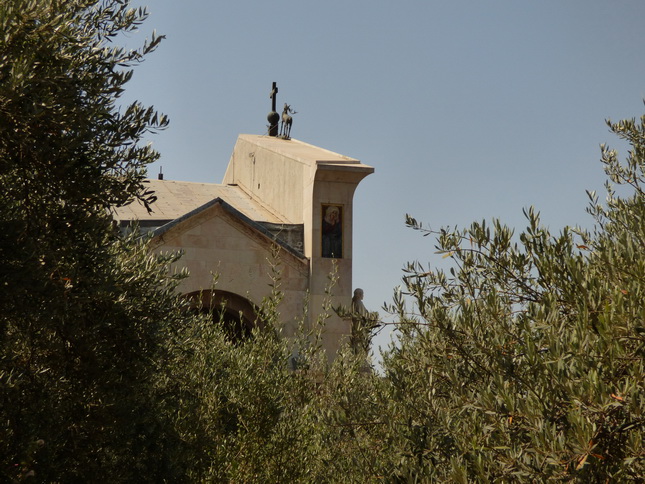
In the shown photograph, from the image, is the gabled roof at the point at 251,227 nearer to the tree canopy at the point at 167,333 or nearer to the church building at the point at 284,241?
the church building at the point at 284,241

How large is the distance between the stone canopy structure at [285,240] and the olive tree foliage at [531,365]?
1189 centimetres

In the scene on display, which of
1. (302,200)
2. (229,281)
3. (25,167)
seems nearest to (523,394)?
(25,167)

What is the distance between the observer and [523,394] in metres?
4.50

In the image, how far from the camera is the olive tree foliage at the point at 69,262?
214 inches

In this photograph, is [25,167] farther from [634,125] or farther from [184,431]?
[634,125]

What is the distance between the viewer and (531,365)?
159 inches

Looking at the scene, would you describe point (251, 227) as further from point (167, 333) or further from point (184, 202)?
point (167, 333)

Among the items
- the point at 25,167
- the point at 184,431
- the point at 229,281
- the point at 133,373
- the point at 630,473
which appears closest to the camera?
the point at 630,473

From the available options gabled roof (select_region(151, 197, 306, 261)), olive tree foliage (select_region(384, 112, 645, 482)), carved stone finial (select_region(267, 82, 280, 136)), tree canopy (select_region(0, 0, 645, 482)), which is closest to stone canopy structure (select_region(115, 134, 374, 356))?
gabled roof (select_region(151, 197, 306, 261))

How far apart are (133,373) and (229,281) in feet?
38.8

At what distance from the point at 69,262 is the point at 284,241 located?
45.3 ft

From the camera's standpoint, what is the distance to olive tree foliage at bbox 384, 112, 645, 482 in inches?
150

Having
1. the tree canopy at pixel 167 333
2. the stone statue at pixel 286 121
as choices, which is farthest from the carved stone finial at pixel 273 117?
the tree canopy at pixel 167 333

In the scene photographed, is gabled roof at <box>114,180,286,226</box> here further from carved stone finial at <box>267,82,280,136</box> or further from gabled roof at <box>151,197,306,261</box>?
carved stone finial at <box>267,82,280,136</box>
